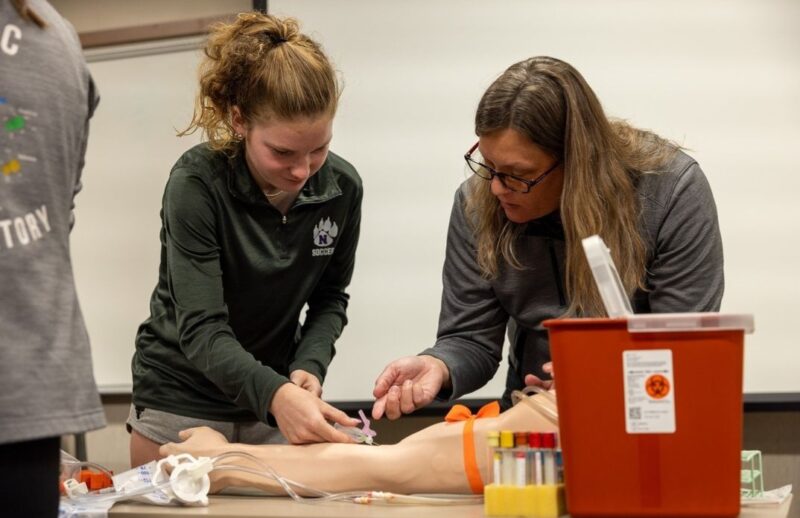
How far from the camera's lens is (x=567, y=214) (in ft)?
4.87

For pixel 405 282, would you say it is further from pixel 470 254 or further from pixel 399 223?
pixel 470 254

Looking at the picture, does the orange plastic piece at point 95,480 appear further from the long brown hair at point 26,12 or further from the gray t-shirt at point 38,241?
the long brown hair at point 26,12

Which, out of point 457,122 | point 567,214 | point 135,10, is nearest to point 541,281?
point 567,214

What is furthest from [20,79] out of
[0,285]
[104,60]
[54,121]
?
[104,60]

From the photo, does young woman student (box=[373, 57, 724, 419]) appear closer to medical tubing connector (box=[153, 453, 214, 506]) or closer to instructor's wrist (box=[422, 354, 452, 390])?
instructor's wrist (box=[422, 354, 452, 390])

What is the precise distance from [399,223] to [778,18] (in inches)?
44.4

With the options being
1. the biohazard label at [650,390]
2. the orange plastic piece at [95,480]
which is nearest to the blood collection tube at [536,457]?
the biohazard label at [650,390]

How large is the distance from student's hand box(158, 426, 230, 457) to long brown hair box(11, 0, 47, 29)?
72 centimetres

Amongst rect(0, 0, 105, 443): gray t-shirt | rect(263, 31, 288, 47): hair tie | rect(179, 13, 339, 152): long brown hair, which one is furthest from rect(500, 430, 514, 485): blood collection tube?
rect(263, 31, 288, 47): hair tie

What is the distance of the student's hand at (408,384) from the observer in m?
1.46

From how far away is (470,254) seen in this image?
1690 mm

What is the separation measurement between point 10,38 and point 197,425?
996 millimetres

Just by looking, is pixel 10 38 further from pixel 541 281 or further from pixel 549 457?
pixel 541 281

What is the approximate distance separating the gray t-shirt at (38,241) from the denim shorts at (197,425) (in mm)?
847
